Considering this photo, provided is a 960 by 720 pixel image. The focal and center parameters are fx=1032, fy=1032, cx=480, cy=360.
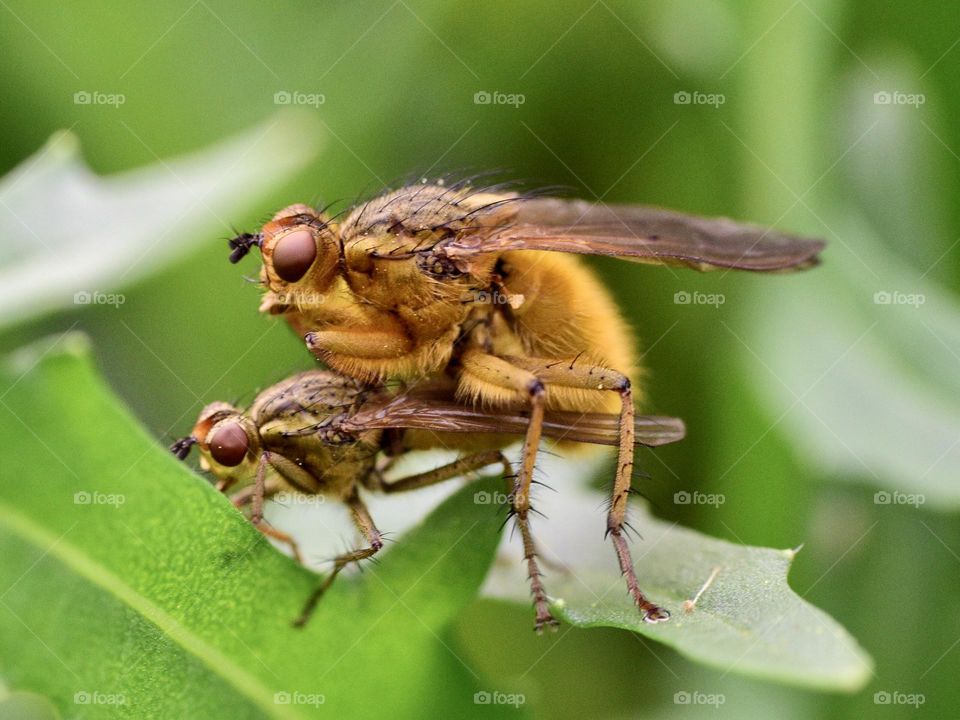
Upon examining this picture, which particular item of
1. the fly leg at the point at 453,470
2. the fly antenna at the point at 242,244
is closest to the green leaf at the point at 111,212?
the fly antenna at the point at 242,244

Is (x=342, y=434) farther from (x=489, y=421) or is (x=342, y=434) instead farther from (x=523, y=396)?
(x=523, y=396)

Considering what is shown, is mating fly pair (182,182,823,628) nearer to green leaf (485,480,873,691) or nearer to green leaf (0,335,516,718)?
green leaf (485,480,873,691)

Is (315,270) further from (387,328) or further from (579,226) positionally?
(579,226)

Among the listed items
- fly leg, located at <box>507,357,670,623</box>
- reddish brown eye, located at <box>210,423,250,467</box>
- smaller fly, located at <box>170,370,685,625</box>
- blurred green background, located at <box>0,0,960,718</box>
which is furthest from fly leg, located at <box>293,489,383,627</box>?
blurred green background, located at <box>0,0,960,718</box>

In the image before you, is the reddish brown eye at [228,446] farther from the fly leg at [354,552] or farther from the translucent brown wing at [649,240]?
the translucent brown wing at [649,240]

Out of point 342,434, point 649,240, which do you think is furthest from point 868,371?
point 342,434

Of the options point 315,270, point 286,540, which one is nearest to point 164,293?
point 315,270

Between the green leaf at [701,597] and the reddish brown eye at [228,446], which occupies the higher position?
the reddish brown eye at [228,446]
